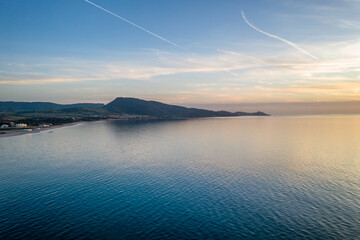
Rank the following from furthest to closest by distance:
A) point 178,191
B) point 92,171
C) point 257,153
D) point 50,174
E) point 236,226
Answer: point 257,153 → point 92,171 → point 50,174 → point 178,191 → point 236,226

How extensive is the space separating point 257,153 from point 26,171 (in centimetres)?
7329

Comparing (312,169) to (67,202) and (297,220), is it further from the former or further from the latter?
(67,202)

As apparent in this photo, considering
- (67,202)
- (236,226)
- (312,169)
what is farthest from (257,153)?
(67,202)

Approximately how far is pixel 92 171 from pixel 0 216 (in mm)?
25581

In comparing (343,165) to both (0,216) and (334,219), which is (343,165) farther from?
(0,216)

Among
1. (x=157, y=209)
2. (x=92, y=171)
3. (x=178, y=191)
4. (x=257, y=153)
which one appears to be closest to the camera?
(x=157, y=209)

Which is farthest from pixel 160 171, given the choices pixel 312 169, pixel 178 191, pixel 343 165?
pixel 343 165

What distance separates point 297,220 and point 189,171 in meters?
29.4

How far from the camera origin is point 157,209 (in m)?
33.1

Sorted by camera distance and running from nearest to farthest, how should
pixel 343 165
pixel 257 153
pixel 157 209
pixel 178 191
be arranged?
1. pixel 157 209
2. pixel 178 191
3. pixel 343 165
4. pixel 257 153

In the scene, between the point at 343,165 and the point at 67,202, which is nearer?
the point at 67,202

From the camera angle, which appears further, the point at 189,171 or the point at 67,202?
the point at 189,171

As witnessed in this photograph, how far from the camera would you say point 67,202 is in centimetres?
3512

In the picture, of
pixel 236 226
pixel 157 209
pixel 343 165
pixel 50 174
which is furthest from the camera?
pixel 343 165
